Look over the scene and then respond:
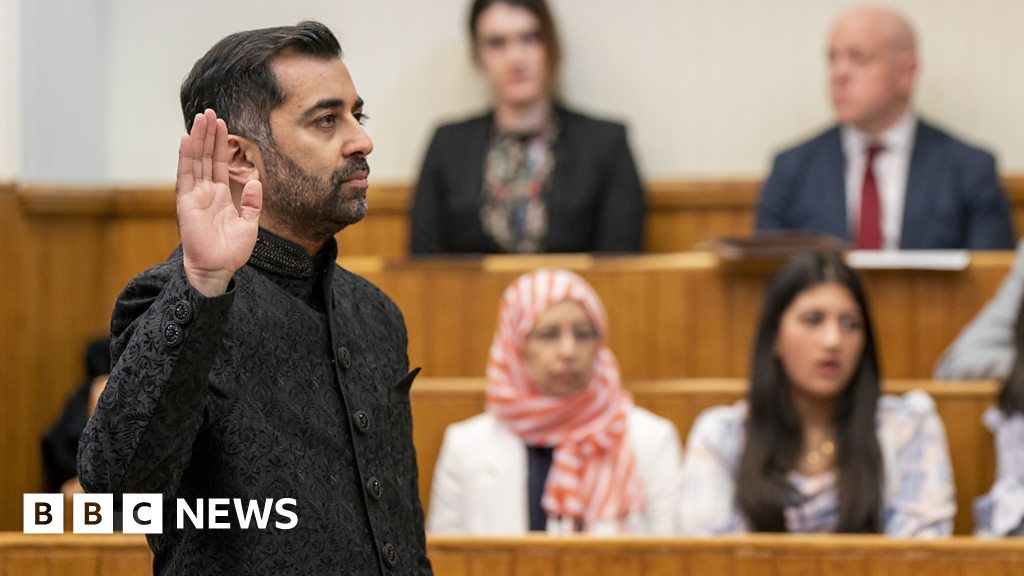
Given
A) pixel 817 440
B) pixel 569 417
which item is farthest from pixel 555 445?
pixel 817 440

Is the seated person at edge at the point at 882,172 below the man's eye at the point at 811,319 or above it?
above

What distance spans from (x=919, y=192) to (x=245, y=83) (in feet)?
5.41

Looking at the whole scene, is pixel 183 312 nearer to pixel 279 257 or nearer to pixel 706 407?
pixel 279 257

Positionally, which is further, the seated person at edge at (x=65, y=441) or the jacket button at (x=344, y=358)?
the seated person at edge at (x=65, y=441)

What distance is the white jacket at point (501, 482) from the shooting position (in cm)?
172

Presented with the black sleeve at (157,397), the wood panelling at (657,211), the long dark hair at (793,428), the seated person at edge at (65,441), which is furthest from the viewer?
the wood panelling at (657,211)

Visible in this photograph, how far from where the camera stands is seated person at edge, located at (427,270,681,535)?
5.64 ft

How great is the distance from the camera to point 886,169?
7.54 ft

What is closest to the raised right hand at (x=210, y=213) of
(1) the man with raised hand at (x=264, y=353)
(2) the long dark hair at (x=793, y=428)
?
(1) the man with raised hand at (x=264, y=353)

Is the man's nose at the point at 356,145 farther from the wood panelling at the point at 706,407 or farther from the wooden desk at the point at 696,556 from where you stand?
the wood panelling at the point at 706,407

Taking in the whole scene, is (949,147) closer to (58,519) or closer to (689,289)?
(689,289)

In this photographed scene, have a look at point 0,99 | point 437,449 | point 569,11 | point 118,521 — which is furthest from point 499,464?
point 569,11

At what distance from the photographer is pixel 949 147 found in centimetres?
228

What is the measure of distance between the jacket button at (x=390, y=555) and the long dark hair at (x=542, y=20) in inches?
66.7
